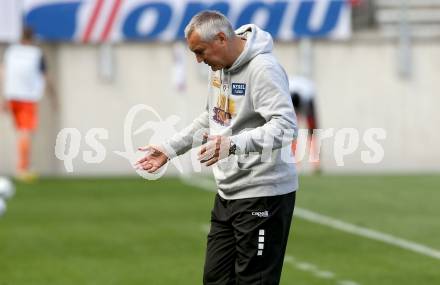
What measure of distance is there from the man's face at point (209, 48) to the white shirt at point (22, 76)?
15.5 meters

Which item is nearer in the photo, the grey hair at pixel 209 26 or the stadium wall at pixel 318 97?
the grey hair at pixel 209 26

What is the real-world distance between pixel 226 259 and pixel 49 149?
1833 centimetres

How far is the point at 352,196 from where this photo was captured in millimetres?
19125

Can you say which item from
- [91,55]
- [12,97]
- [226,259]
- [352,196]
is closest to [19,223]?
[352,196]

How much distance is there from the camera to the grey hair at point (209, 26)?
7.36 m

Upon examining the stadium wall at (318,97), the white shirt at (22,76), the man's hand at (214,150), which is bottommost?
the stadium wall at (318,97)

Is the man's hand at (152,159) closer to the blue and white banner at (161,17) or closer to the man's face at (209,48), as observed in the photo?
the man's face at (209,48)

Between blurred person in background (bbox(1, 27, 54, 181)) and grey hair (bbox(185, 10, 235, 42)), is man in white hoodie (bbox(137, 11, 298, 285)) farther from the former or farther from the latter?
blurred person in background (bbox(1, 27, 54, 181))

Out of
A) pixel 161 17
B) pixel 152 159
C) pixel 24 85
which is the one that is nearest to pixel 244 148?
pixel 152 159

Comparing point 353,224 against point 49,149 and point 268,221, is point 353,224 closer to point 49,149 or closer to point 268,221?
point 268,221

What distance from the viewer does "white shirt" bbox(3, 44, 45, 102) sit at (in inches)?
894

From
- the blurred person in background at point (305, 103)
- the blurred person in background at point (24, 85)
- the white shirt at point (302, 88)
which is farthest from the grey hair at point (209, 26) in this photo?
the white shirt at point (302, 88)

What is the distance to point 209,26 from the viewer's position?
7371mm

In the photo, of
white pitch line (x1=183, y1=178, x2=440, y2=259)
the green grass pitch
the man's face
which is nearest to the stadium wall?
the green grass pitch
